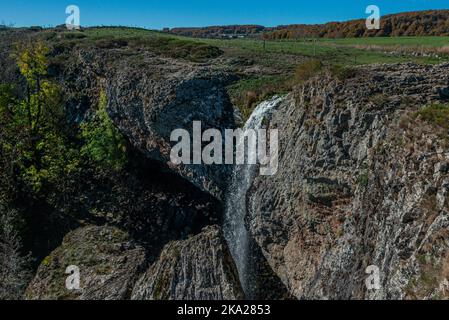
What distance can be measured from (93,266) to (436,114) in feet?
63.5

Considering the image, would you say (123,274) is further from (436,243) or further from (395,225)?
(436,243)

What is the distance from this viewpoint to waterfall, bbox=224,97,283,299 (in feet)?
74.2

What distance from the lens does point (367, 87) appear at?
17812 millimetres

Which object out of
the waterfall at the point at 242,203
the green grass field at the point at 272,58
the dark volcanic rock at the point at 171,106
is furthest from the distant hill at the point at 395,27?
the waterfall at the point at 242,203

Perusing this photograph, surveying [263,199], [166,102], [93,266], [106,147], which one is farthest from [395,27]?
[93,266]

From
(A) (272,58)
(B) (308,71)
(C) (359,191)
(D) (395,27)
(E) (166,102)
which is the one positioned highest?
(D) (395,27)

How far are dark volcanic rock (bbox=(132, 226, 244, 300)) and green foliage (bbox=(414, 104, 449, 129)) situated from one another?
28.6ft

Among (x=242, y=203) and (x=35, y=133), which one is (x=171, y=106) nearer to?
(x=242, y=203)

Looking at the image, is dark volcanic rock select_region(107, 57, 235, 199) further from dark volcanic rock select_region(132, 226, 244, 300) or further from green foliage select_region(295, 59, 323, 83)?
dark volcanic rock select_region(132, 226, 244, 300)

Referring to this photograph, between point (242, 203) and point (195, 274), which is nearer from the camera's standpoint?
point (195, 274)

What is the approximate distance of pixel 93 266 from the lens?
83.4 feet

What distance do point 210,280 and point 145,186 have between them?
19.2 metres

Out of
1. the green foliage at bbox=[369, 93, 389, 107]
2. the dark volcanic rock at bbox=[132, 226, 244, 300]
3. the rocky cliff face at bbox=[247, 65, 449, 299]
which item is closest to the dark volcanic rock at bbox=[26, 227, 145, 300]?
the dark volcanic rock at bbox=[132, 226, 244, 300]

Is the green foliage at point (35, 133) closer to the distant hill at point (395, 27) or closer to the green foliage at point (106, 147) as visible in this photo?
the green foliage at point (106, 147)
